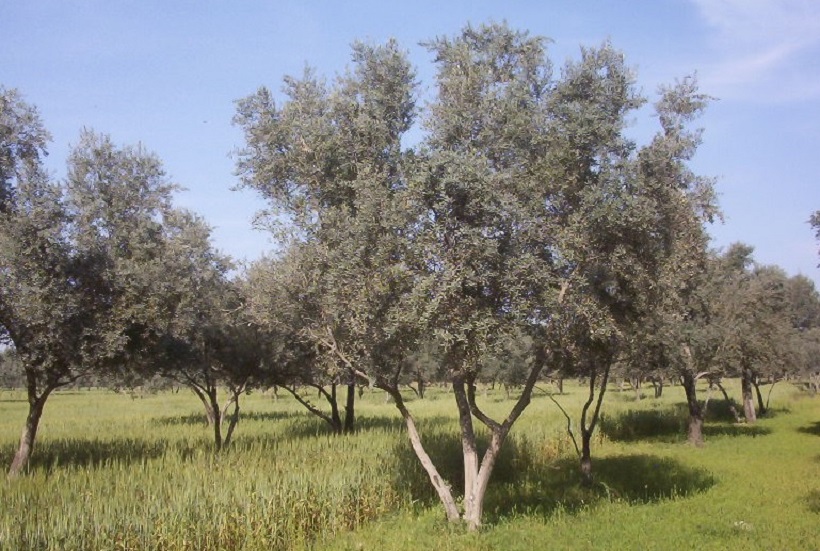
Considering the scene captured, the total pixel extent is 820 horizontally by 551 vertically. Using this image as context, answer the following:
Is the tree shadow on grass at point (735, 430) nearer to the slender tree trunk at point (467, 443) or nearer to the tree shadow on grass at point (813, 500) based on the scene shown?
the tree shadow on grass at point (813, 500)

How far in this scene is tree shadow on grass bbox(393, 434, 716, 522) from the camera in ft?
57.6

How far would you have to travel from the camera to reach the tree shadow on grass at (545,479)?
17.5 metres

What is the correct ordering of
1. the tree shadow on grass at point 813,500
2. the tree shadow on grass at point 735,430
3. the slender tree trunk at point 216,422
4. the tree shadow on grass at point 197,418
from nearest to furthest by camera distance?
the tree shadow on grass at point 813,500, the slender tree trunk at point 216,422, the tree shadow on grass at point 735,430, the tree shadow on grass at point 197,418

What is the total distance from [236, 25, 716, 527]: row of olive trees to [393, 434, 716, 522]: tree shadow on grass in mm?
2344

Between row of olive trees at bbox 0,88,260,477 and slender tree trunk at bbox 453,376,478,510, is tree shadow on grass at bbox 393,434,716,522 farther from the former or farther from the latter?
row of olive trees at bbox 0,88,260,477

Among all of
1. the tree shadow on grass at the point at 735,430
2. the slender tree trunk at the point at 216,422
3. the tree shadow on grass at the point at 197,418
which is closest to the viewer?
the slender tree trunk at the point at 216,422

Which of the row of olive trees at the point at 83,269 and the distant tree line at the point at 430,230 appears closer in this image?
the distant tree line at the point at 430,230

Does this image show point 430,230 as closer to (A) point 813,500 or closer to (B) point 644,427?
(A) point 813,500

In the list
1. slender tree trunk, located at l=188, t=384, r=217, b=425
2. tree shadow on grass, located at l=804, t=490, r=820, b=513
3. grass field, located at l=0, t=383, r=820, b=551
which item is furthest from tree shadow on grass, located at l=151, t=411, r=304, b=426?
tree shadow on grass, located at l=804, t=490, r=820, b=513

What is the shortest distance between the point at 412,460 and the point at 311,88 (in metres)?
13.0

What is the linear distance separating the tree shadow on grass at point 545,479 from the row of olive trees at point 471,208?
2.34 meters

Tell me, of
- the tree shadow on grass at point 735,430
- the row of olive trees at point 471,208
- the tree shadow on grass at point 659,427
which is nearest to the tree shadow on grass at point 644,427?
the tree shadow on grass at point 659,427


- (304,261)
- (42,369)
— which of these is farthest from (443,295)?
(42,369)

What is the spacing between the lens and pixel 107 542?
10.9 meters
